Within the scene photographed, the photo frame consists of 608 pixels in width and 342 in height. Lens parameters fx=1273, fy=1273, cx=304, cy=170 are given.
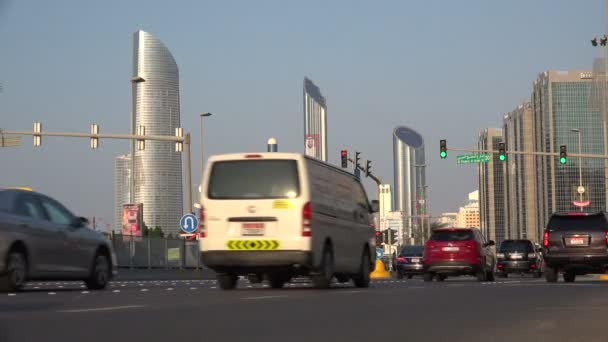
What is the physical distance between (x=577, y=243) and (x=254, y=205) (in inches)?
430

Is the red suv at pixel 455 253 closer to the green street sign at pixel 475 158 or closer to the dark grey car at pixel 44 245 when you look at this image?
the dark grey car at pixel 44 245

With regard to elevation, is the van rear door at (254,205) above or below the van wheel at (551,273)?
above

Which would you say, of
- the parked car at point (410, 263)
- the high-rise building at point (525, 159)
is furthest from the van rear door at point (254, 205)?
the high-rise building at point (525, 159)

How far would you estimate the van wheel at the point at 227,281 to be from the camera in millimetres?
22297

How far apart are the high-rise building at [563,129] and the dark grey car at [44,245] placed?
13717 cm

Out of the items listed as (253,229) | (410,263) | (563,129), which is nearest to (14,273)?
(253,229)

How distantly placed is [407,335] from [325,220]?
1229 centimetres

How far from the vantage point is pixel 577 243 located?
97.7 feet

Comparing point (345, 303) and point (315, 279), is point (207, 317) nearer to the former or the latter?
point (345, 303)

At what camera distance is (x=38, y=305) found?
14789 millimetres


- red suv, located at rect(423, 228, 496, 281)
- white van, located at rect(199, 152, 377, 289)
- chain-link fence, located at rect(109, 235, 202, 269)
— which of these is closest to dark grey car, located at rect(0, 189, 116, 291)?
white van, located at rect(199, 152, 377, 289)

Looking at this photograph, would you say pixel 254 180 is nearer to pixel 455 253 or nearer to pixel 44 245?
pixel 44 245

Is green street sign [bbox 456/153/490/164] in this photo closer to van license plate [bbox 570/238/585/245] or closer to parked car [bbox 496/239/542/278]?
parked car [bbox 496/239/542/278]

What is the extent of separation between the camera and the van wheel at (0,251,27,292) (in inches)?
761
